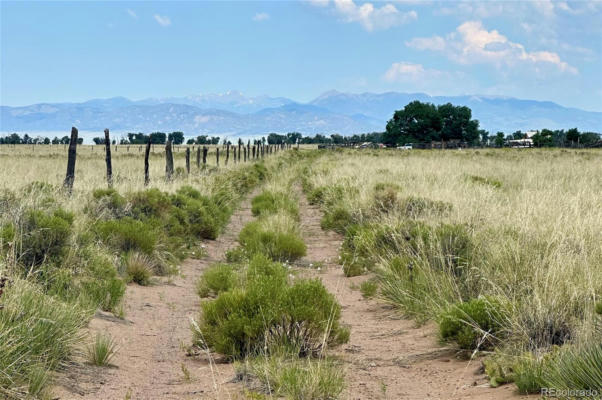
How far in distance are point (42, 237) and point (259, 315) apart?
3.80 meters

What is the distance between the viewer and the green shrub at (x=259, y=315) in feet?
19.4

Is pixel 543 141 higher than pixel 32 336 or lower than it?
higher

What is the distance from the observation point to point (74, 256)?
27.4 feet

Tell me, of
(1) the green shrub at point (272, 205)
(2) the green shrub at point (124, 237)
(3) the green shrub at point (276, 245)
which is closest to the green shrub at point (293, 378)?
(2) the green shrub at point (124, 237)

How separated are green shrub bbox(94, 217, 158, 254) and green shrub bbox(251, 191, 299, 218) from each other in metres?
5.90

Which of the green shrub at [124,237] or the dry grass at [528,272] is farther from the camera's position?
the green shrub at [124,237]

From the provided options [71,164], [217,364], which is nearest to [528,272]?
[217,364]

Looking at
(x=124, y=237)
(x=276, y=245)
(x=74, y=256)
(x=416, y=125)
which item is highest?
(x=416, y=125)

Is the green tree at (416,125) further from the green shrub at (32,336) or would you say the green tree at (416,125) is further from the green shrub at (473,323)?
the green shrub at (32,336)

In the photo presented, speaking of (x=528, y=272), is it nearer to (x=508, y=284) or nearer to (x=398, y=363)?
(x=508, y=284)

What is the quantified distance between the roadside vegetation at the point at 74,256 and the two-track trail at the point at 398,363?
240cm

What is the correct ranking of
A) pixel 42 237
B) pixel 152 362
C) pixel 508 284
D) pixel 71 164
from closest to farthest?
pixel 152 362
pixel 508 284
pixel 42 237
pixel 71 164

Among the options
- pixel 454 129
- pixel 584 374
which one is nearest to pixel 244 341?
pixel 584 374

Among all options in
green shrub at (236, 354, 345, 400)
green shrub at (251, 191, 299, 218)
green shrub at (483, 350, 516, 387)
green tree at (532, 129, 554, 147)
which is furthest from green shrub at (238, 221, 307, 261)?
green tree at (532, 129, 554, 147)
